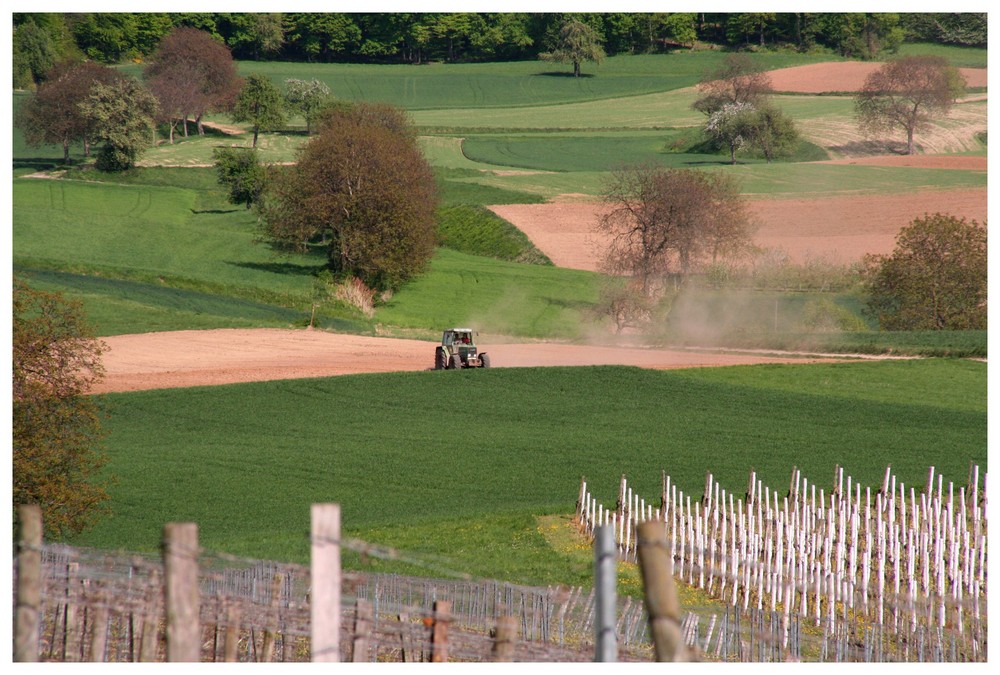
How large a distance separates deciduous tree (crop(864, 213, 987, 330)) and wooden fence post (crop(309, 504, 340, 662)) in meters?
65.2

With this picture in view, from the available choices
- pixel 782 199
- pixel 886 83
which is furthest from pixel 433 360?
pixel 886 83

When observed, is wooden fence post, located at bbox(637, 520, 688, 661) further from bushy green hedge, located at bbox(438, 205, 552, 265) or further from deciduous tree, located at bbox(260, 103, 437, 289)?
bushy green hedge, located at bbox(438, 205, 552, 265)

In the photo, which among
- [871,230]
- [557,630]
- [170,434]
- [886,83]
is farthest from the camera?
[886,83]

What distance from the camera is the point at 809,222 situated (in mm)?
96375

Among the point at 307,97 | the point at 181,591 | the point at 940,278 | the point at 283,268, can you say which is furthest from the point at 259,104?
the point at 181,591

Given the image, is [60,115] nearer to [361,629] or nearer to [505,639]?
[361,629]

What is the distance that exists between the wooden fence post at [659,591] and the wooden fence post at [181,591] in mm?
3122

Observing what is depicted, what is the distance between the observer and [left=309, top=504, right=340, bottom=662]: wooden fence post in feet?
27.1

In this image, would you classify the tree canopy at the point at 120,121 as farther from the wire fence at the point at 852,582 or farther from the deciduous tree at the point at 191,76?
the wire fence at the point at 852,582

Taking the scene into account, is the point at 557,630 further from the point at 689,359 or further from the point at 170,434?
the point at 689,359

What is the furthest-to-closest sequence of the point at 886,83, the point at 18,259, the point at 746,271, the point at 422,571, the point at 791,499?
the point at 886,83, the point at 746,271, the point at 18,259, the point at 791,499, the point at 422,571

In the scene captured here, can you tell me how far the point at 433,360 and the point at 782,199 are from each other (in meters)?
52.6

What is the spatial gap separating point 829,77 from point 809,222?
174 ft

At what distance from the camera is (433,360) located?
59125 millimetres
